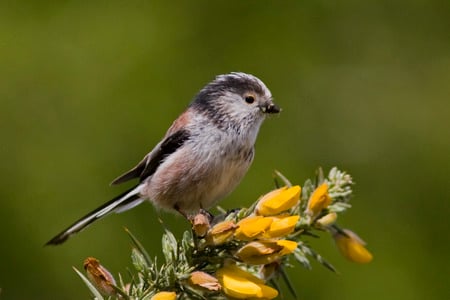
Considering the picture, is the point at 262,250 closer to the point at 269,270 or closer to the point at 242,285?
the point at 242,285

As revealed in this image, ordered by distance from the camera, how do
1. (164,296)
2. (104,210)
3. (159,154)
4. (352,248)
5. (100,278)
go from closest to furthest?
1. (164,296)
2. (100,278)
3. (352,248)
4. (104,210)
5. (159,154)

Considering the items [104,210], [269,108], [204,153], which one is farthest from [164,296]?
[269,108]

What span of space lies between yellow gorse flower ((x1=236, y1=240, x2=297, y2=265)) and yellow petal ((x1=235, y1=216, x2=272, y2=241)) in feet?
0.07

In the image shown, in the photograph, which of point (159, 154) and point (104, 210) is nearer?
point (104, 210)

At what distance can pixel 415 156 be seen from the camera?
6.11 meters

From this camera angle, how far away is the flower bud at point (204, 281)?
7.11 ft

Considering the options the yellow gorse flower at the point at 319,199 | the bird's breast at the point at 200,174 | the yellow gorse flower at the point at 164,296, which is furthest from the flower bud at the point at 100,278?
the bird's breast at the point at 200,174

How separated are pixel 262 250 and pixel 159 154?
1.79 metres

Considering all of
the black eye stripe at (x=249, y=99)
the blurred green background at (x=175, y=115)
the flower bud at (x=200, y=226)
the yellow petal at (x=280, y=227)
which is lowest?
the blurred green background at (x=175, y=115)

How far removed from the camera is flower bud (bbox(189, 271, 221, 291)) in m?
2.17

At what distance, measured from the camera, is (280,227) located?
2289 mm

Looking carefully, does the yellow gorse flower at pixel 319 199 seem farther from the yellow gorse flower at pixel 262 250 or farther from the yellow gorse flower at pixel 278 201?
the yellow gorse flower at pixel 262 250

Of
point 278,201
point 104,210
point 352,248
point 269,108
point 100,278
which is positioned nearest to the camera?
point 100,278

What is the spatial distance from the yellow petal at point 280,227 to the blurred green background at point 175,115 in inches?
106
